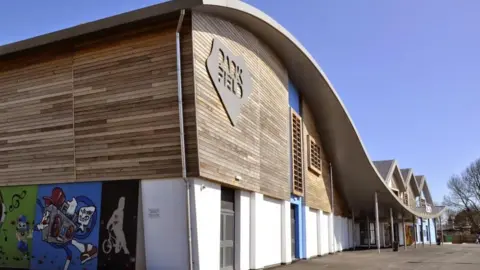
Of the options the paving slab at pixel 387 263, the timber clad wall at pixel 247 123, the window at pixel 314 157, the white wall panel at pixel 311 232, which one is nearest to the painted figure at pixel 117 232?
the timber clad wall at pixel 247 123

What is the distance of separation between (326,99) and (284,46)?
517 cm

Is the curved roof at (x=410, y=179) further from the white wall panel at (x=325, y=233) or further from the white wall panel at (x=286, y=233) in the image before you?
the white wall panel at (x=286, y=233)

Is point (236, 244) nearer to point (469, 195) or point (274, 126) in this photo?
point (274, 126)

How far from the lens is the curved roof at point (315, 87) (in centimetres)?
1241

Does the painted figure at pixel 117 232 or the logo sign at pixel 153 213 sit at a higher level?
the logo sign at pixel 153 213

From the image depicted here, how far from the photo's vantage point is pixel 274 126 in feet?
58.4

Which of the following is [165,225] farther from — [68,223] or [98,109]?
[98,109]

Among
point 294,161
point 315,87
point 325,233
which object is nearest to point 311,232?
point 325,233

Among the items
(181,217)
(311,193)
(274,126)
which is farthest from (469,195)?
(181,217)

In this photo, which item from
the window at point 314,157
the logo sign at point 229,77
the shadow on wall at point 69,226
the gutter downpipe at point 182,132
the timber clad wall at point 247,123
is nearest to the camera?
the gutter downpipe at point 182,132

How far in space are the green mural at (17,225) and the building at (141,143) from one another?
→ 0.13 feet

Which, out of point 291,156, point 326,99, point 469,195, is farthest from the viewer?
point 469,195

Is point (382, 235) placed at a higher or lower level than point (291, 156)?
lower

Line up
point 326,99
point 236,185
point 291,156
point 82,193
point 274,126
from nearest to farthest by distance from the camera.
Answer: point 82,193 → point 236,185 → point 274,126 → point 291,156 → point 326,99
